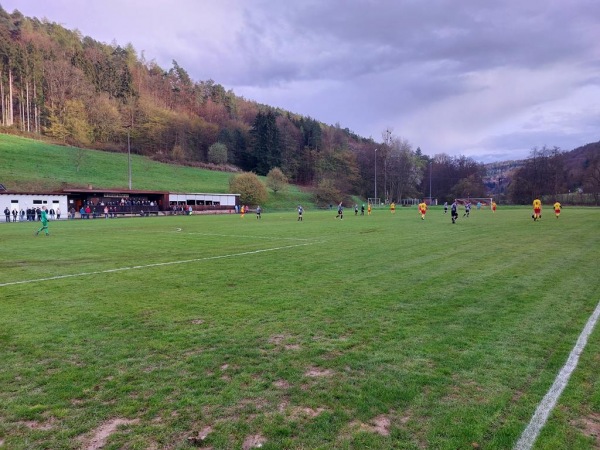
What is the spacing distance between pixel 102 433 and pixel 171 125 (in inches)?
4513

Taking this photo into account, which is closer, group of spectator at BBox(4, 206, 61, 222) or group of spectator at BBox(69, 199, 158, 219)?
group of spectator at BBox(4, 206, 61, 222)

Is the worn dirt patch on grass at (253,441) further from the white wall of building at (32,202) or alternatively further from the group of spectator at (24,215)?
the white wall of building at (32,202)

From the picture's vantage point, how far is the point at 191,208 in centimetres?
6756

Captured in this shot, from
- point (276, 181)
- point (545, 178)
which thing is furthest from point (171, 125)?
point (545, 178)

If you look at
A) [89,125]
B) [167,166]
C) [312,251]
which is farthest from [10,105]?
[312,251]

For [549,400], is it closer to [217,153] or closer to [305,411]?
[305,411]

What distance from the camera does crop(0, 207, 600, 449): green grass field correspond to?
148 inches

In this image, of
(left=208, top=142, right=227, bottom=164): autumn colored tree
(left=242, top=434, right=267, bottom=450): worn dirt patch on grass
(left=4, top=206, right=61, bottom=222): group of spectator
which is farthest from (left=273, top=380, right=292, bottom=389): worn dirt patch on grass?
(left=208, top=142, right=227, bottom=164): autumn colored tree

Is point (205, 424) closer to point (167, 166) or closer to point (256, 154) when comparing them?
point (167, 166)

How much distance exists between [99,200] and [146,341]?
5880cm

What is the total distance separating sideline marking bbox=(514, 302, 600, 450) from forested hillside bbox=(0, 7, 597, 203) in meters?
87.5

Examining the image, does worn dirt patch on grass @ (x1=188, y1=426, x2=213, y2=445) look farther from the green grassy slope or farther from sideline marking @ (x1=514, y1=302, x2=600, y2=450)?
the green grassy slope

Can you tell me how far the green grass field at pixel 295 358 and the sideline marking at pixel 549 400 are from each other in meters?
0.07

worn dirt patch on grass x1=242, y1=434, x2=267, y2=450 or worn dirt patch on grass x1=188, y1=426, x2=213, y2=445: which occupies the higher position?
worn dirt patch on grass x1=188, y1=426, x2=213, y2=445
